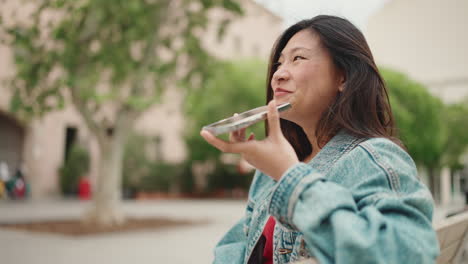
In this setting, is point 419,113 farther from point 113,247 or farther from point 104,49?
point 113,247

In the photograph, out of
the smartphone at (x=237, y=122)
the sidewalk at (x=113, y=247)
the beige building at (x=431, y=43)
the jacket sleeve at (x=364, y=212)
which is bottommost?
the sidewalk at (x=113, y=247)

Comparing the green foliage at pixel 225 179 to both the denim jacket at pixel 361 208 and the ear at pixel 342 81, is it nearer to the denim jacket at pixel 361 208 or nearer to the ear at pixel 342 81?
the ear at pixel 342 81

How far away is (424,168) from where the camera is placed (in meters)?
27.4

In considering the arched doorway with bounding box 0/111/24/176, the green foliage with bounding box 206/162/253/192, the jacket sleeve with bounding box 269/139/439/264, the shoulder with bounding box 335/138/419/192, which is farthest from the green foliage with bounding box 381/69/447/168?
the jacket sleeve with bounding box 269/139/439/264

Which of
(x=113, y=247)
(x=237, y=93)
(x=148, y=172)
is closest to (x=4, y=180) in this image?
(x=148, y=172)

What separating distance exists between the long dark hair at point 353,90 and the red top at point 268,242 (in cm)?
36

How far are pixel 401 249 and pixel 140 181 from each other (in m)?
24.8

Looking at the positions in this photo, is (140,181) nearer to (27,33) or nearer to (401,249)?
(27,33)

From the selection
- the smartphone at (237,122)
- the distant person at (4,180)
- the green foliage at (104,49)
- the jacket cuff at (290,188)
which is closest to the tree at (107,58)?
the green foliage at (104,49)

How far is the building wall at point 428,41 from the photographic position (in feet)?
99.2

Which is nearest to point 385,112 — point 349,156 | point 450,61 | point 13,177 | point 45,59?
point 349,156

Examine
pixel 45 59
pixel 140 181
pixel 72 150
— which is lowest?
pixel 140 181

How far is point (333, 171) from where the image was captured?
135 centimetres

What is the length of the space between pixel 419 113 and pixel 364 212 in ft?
80.4
